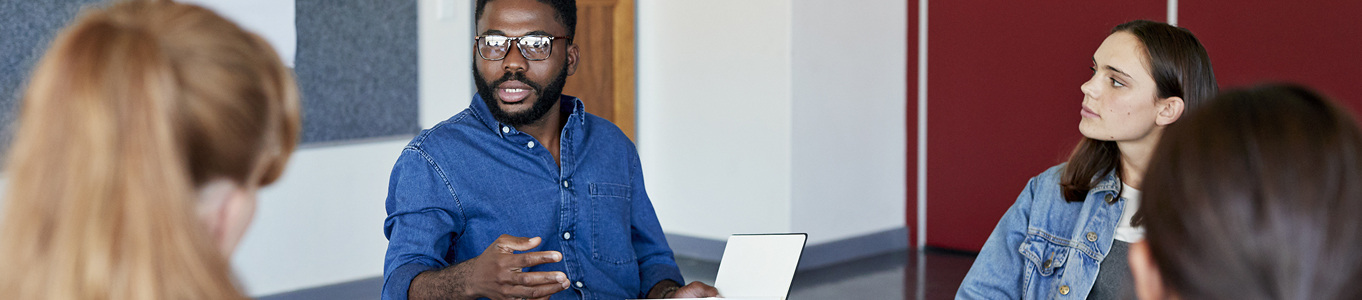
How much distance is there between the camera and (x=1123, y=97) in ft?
5.18

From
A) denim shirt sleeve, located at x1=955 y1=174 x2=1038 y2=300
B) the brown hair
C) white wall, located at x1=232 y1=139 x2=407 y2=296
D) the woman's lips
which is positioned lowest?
white wall, located at x1=232 y1=139 x2=407 y2=296

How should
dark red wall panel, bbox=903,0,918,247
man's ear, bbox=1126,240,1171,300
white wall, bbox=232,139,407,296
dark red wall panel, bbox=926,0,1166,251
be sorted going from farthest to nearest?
1. dark red wall panel, bbox=903,0,918,247
2. dark red wall panel, bbox=926,0,1166,251
3. white wall, bbox=232,139,407,296
4. man's ear, bbox=1126,240,1171,300

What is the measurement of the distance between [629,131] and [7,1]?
220 centimetres

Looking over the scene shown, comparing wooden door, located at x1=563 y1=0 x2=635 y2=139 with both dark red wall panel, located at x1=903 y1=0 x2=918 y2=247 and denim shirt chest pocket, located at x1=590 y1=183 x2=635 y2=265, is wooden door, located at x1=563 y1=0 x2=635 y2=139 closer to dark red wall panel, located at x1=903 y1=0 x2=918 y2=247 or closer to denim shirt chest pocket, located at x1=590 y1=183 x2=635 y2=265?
dark red wall panel, located at x1=903 y1=0 x2=918 y2=247

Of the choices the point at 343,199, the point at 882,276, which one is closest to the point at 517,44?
the point at 343,199

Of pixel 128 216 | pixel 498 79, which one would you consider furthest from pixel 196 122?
pixel 498 79

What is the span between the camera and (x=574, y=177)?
1.54m

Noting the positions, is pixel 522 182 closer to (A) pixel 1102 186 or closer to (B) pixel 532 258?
(B) pixel 532 258

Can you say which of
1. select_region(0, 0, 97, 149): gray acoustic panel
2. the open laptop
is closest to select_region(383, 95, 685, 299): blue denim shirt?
the open laptop

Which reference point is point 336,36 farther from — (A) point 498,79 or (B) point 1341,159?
(B) point 1341,159

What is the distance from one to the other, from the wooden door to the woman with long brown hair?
9.10ft

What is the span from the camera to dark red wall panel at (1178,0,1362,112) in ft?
11.5

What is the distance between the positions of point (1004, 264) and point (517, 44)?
0.76m

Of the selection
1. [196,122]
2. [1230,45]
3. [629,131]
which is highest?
[196,122]
